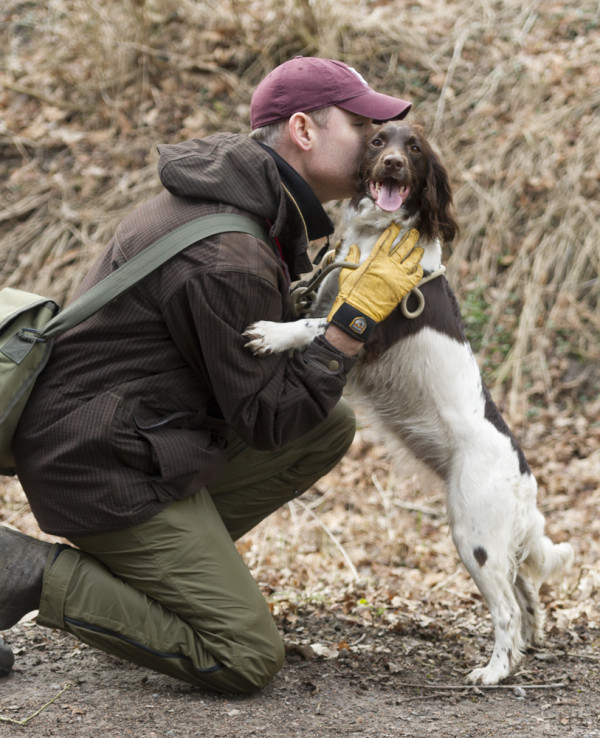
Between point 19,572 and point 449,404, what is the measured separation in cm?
163

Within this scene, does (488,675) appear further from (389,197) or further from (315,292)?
(389,197)

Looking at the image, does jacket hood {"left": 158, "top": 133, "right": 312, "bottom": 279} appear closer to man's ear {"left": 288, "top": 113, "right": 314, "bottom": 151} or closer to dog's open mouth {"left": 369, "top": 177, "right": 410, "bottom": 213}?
man's ear {"left": 288, "top": 113, "right": 314, "bottom": 151}

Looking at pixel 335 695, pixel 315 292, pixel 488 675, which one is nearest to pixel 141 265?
pixel 315 292

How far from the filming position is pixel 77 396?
2414 millimetres

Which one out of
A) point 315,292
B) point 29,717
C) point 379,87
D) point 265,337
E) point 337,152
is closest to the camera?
point 29,717

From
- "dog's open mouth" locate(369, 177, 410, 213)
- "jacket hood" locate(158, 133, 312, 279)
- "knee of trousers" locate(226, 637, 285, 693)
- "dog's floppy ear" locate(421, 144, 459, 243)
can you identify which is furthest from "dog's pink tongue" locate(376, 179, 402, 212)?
"knee of trousers" locate(226, 637, 285, 693)

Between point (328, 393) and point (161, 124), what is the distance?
18.5 feet

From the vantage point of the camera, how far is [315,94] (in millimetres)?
A: 2619

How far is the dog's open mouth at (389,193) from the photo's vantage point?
2777 mm

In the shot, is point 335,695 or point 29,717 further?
point 335,695

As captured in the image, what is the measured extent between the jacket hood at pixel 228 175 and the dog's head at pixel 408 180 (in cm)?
43

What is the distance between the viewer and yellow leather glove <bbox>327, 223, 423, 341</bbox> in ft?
8.39

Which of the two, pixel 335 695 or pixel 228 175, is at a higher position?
pixel 228 175

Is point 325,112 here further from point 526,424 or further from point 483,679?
point 526,424
